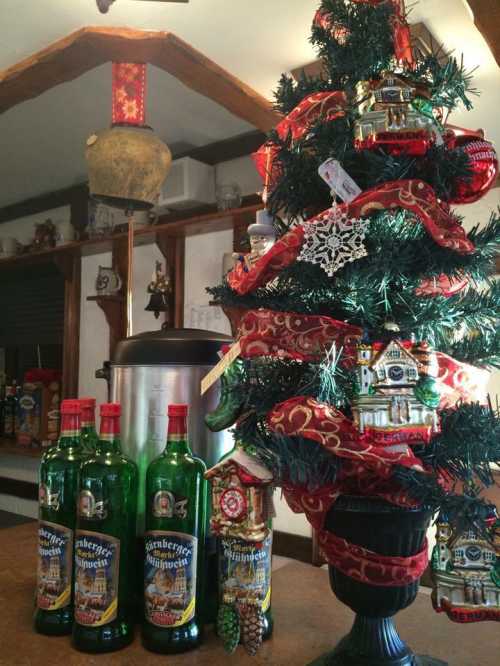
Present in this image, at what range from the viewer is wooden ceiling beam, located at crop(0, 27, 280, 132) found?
186 centimetres

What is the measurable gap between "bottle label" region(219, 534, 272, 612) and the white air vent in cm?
250

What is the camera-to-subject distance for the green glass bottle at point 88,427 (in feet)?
3.00

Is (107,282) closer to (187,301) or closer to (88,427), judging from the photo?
(187,301)

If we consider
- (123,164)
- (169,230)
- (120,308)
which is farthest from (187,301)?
(123,164)

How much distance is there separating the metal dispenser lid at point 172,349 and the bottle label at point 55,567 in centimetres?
30

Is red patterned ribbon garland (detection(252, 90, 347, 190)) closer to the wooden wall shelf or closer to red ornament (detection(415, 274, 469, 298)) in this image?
red ornament (detection(415, 274, 469, 298))

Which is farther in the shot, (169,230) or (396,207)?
(169,230)

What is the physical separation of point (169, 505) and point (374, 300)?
0.40 meters

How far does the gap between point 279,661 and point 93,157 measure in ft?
5.50

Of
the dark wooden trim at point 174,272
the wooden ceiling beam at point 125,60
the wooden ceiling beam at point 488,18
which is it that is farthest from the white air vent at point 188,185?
the wooden ceiling beam at point 488,18

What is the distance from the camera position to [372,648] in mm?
710

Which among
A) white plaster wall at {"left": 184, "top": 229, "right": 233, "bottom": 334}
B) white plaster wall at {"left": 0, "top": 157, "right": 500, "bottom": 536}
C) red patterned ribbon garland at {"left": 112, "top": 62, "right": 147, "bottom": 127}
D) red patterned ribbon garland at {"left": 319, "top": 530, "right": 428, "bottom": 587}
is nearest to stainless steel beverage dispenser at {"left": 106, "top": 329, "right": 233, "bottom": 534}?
red patterned ribbon garland at {"left": 319, "top": 530, "right": 428, "bottom": 587}

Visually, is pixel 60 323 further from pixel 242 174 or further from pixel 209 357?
pixel 209 357

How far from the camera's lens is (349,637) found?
29.1 inches
